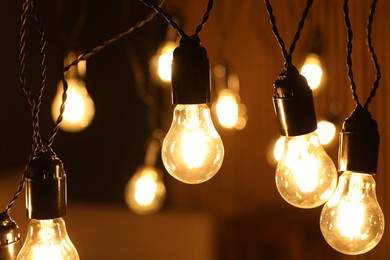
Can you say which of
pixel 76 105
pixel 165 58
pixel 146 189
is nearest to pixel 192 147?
pixel 76 105

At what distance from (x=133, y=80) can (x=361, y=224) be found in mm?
3874

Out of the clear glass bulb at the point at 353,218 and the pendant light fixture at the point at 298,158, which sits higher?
the pendant light fixture at the point at 298,158

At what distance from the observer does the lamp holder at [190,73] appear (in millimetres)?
1248

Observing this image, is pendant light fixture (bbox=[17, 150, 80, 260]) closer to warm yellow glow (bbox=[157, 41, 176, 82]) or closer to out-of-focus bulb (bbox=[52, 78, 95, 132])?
out-of-focus bulb (bbox=[52, 78, 95, 132])

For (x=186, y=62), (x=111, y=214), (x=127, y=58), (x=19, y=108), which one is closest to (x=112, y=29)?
A: (x=127, y=58)

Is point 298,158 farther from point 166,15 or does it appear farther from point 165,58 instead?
point 165,58

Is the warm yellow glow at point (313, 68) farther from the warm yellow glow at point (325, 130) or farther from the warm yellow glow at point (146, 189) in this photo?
the warm yellow glow at point (146, 189)

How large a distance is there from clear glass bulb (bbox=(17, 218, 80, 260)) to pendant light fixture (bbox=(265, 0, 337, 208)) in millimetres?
375

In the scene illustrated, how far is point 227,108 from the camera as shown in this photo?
3.77 meters

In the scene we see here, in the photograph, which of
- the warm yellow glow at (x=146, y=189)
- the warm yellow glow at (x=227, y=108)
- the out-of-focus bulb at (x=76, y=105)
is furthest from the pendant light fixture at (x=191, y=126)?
the warm yellow glow at (x=146, y=189)

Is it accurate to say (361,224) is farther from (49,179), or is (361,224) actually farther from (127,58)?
(127,58)

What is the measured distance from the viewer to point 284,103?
4.19 ft

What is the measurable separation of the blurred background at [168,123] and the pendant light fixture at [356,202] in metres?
2.72

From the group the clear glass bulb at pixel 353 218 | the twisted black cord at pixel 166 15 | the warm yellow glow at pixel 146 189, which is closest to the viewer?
the twisted black cord at pixel 166 15
